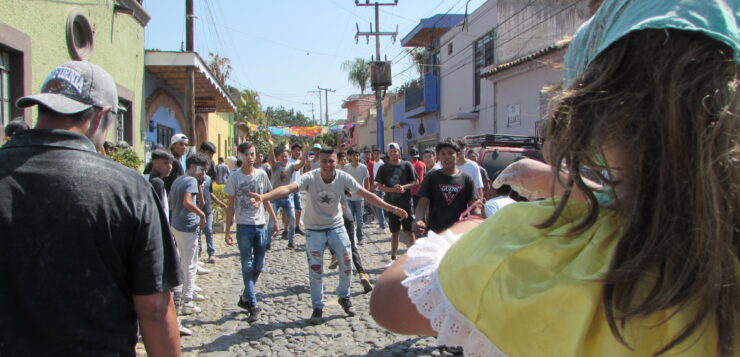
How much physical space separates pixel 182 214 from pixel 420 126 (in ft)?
67.7

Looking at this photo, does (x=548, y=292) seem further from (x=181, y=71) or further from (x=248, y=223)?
(x=181, y=71)

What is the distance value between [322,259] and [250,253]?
0.85m

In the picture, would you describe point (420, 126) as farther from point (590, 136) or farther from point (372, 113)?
point (590, 136)

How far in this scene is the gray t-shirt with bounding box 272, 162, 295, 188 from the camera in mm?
9359

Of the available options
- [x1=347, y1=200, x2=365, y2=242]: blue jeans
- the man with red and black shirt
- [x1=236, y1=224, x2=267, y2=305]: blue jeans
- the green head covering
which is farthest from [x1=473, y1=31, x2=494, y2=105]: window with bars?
the green head covering

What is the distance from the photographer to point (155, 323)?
6.32 ft

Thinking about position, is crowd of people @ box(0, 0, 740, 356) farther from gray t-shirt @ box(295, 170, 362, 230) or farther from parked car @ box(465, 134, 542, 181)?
parked car @ box(465, 134, 542, 181)

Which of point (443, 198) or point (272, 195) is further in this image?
point (443, 198)

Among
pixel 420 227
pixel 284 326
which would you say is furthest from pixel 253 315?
pixel 420 227

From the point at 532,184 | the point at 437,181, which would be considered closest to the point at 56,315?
the point at 532,184

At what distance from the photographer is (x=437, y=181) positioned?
221 inches

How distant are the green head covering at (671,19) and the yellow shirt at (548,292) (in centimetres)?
28

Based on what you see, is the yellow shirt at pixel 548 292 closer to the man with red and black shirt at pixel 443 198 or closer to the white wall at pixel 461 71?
the man with red and black shirt at pixel 443 198

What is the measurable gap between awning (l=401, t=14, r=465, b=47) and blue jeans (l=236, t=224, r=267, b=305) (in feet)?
64.7
